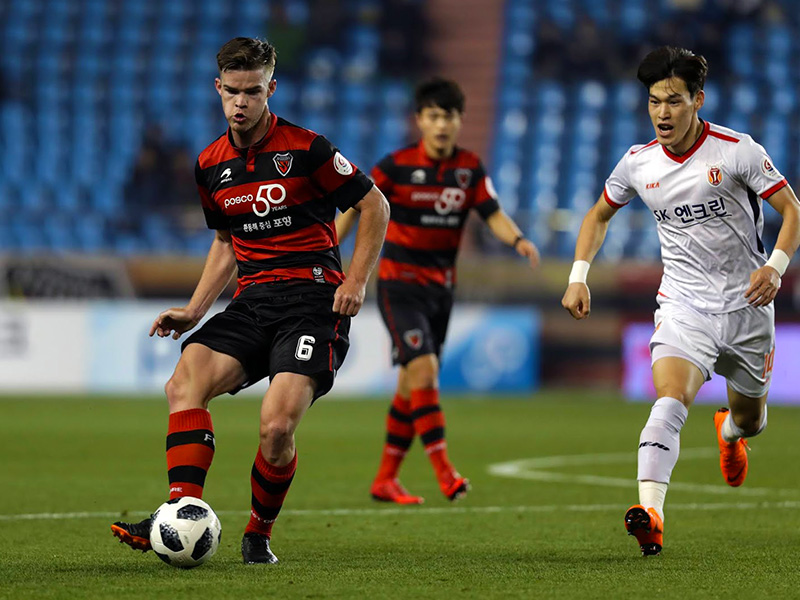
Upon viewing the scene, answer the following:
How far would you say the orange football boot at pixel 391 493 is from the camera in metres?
7.89

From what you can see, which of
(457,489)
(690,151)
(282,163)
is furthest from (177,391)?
(457,489)

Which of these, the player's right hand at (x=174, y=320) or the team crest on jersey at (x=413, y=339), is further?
the team crest on jersey at (x=413, y=339)

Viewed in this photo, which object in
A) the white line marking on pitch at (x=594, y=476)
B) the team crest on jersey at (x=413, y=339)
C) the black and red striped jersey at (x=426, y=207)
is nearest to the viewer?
the team crest on jersey at (x=413, y=339)

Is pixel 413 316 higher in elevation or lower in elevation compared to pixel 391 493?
higher

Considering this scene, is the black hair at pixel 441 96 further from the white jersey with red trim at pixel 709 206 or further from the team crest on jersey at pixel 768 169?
the team crest on jersey at pixel 768 169

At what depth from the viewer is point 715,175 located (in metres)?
5.89

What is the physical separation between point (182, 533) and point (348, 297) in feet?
3.57

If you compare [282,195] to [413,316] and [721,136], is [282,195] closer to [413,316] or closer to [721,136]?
[721,136]

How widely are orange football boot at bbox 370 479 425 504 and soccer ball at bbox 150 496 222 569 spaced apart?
9.78ft

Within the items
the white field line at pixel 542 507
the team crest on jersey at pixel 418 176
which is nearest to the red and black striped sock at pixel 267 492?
the white field line at pixel 542 507

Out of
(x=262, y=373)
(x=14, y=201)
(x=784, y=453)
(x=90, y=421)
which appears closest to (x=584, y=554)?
(x=262, y=373)

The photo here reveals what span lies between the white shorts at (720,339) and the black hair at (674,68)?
0.98 meters

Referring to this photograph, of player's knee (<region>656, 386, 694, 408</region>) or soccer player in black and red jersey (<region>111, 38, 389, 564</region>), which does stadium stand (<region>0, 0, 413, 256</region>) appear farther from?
player's knee (<region>656, 386, 694, 408</region>)

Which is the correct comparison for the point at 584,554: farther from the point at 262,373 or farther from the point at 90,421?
the point at 90,421
